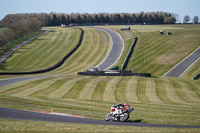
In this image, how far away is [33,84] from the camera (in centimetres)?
5638

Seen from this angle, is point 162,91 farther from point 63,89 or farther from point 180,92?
point 63,89

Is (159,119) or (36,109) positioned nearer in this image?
(159,119)

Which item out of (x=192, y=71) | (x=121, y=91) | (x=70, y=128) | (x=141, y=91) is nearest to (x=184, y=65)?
(x=192, y=71)

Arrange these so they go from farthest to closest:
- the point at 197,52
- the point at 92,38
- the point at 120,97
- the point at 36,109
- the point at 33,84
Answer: the point at 92,38 → the point at 197,52 → the point at 33,84 → the point at 120,97 → the point at 36,109

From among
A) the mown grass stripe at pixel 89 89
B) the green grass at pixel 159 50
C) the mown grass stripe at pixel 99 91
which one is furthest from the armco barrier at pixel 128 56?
the mown grass stripe at pixel 99 91

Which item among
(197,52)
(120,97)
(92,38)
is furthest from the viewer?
(92,38)

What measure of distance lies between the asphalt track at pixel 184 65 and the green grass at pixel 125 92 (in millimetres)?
1817

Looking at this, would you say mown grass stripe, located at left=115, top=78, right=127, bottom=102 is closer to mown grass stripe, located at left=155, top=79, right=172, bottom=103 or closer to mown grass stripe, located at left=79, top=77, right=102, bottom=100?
mown grass stripe, located at left=79, top=77, right=102, bottom=100

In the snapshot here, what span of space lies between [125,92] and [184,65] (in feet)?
116

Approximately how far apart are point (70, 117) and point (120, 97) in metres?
16.6

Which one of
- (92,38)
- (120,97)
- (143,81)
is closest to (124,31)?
(92,38)

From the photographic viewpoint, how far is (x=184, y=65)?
7931 cm

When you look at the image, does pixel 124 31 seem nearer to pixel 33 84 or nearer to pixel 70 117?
pixel 33 84

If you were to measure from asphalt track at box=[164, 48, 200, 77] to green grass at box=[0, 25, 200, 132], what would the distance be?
1817mm
